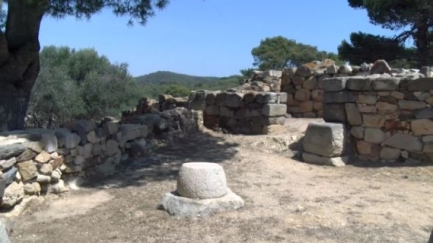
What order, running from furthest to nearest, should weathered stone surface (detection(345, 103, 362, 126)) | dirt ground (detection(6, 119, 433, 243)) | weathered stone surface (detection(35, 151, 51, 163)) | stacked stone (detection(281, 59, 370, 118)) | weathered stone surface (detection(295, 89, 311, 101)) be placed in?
1. weathered stone surface (detection(295, 89, 311, 101))
2. stacked stone (detection(281, 59, 370, 118))
3. weathered stone surface (detection(345, 103, 362, 126))
4. weathered stone surface (detection(35, 151, 51, 163))
5. dirt ground (detection(6, 119, 433, 243))

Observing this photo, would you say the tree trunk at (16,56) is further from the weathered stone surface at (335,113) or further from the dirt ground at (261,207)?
the weathered stone surface at (335,113)

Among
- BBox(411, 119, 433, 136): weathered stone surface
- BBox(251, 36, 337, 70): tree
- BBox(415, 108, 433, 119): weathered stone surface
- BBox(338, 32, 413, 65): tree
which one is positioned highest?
BBox(251, 36, 337, 70): tree

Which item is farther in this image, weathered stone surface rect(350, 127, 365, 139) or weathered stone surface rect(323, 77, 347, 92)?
weathered stone surface rect(323, 77, 347, 92)

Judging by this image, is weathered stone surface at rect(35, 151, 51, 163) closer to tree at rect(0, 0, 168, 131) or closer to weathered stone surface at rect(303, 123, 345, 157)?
tree at rect(0, 0, 168, 131)

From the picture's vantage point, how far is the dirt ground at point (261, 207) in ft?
14.2

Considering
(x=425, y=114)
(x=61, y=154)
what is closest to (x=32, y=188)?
(x=61, y=154)

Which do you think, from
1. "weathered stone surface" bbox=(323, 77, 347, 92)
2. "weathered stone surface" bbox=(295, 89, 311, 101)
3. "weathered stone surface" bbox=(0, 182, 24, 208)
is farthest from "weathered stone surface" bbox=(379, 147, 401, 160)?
"weathered stone surface" bbox=(0, 182, 24, 208)

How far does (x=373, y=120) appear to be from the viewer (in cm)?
761

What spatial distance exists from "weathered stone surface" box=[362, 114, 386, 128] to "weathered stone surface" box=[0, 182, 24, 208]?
5.42 metres

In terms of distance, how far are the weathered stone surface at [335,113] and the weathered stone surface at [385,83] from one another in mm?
679

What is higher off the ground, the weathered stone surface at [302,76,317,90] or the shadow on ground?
the weathered stone surface at [302,76,317,90]

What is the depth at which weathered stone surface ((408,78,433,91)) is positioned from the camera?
23.1ft

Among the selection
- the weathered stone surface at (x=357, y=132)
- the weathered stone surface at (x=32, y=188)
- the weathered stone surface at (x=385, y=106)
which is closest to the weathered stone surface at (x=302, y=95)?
the weathered stone surface at (x=357, y=132)

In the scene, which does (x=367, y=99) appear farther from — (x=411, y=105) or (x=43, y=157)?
(x=43, y=157)
